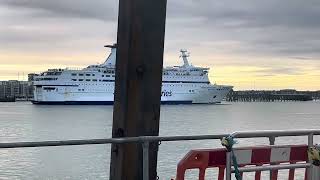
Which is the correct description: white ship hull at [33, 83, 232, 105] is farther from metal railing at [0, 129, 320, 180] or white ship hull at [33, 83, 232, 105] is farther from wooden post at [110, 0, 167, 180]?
wooden post at [110, 0, 167, 180]

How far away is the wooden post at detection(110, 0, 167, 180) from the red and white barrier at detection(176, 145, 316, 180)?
0.62 metres

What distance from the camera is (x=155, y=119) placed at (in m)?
4.76

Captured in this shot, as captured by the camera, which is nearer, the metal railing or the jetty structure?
the metal railing

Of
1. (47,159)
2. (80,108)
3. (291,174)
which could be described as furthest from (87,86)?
(291,174)

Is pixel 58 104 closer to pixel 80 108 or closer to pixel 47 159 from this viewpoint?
pixel 80 108

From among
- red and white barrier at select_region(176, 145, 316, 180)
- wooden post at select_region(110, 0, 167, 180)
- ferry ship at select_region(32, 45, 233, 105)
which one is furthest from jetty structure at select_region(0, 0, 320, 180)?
ferry ship at select_region(32, 45, 233, 105)

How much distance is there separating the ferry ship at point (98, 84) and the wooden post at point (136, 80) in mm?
128146

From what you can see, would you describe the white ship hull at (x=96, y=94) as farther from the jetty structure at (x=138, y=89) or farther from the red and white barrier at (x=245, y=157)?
the jetty structure at (x=138, y=89)

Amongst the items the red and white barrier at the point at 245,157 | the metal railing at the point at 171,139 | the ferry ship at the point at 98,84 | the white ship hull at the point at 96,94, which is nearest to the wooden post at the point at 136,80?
the metal railing at the point at 171,139

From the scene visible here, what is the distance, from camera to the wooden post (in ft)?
15.2

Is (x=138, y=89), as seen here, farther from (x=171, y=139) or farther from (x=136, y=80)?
(x=171, y=139)

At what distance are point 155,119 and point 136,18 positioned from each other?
2.80 feet

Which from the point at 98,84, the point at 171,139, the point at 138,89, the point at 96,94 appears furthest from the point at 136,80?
the point at 96,94

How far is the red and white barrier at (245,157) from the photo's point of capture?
5.22 metres
